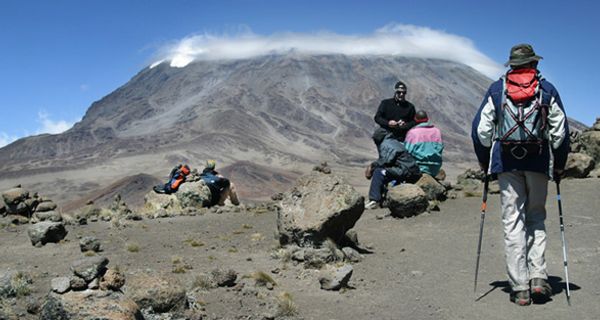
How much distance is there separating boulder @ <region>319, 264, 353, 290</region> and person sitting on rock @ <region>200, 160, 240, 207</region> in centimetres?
972

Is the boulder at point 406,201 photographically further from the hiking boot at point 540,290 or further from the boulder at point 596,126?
the boulder at point 596,126

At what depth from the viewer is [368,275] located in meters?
6.91

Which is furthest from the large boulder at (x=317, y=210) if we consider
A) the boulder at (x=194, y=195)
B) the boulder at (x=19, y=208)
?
the boulder at (x=19, y=208)

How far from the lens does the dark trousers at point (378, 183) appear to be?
A: 1118 cm

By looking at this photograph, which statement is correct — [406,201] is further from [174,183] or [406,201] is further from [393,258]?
[174,183]

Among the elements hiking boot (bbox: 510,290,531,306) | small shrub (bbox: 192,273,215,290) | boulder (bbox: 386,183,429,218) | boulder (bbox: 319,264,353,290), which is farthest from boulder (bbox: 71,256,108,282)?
boulder (bbox: 386,183,429,218)

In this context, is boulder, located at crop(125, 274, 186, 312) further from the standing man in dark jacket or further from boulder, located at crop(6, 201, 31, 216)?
boulder, located at crop(6, 201, 31, 216)

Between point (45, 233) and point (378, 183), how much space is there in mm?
5532

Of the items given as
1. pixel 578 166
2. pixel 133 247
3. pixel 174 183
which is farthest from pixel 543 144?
pixel 174 183

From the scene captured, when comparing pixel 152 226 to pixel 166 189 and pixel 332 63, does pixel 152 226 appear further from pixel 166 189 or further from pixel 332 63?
pixel 332 63

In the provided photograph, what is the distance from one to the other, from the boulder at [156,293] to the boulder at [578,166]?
985 cm

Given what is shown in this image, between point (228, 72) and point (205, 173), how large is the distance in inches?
6938

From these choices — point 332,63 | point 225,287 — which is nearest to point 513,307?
point 225,287

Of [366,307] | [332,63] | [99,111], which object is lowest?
[366,307]
